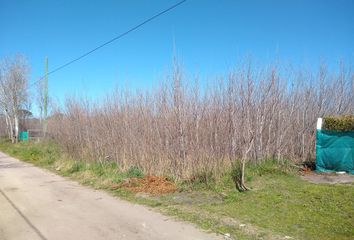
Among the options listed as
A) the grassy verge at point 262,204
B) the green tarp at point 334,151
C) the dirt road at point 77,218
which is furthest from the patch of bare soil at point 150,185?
the green tarp at point 334,151

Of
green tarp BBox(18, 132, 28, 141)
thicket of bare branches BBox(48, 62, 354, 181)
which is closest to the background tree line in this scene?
thicket of bare branches BBox(48, 62, 354, 181)

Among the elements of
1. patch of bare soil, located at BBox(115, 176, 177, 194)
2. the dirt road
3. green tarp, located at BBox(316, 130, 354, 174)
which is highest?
green tarp, located at BBox(316, 130, 354, 174)

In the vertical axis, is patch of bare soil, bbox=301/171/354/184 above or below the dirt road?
above

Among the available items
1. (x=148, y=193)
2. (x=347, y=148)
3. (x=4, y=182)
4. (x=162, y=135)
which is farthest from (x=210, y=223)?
(x=4, y=182)

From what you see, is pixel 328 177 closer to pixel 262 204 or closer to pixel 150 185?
pixel 262 204

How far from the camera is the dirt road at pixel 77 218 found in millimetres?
7016

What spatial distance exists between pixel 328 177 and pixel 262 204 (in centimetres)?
521

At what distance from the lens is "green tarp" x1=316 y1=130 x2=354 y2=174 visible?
1412cm

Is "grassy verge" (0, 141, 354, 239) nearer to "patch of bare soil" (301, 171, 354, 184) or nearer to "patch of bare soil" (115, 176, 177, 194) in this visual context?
"patch of bare soil" (115, 176, 177, 194)

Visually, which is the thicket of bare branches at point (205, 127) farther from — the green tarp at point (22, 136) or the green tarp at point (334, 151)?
the green tarp at point (22, 136)

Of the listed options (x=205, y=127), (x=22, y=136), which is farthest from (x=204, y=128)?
(x=22, y=136)

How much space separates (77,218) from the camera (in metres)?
8.32

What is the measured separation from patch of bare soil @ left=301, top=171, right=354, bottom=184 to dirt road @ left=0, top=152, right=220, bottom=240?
6.38 metres

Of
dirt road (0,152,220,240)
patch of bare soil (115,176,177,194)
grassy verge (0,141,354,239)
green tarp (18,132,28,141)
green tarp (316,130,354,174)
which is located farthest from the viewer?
green tarp (18,132,28,141)
